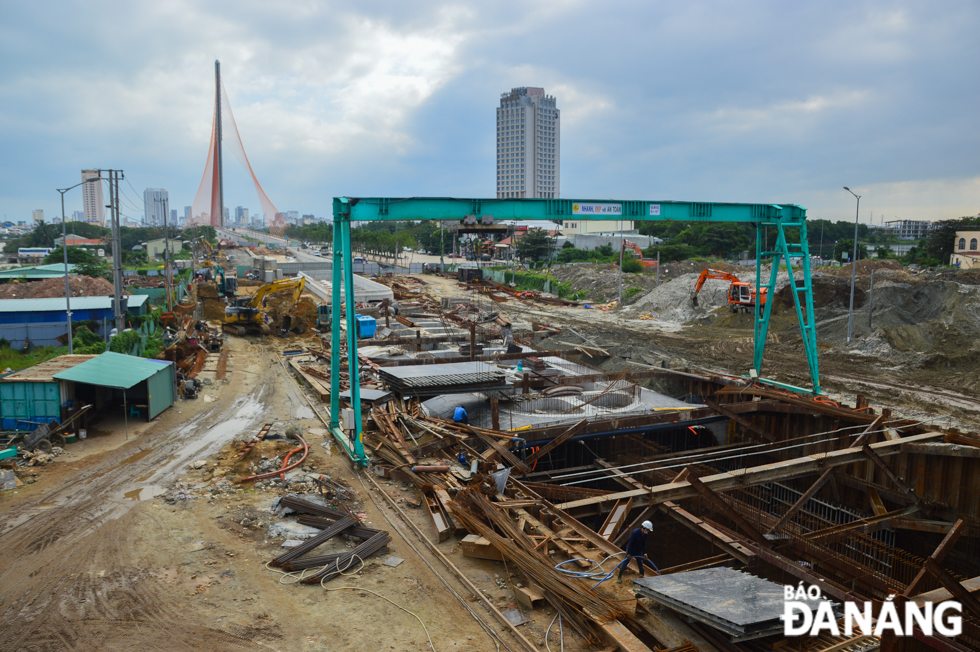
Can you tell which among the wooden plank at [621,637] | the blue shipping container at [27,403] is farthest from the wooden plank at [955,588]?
the blue shipping container at [27,403]

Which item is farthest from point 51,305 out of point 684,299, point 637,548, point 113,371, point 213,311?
point 684,299

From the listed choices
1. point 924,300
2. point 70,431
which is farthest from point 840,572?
point 924,300

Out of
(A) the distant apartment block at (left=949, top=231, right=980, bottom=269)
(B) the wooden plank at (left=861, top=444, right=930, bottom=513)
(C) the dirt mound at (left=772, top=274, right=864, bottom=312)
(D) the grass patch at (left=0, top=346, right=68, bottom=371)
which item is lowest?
(B) the wooden plank at (left=861, top=444, right=930, bottom=513)

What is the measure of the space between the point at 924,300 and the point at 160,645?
37.1 metres

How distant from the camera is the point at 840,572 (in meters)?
12.0

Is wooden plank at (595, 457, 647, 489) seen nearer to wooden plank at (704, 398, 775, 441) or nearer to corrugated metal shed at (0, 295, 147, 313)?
wooden plank at (704, 398, 775, 441)

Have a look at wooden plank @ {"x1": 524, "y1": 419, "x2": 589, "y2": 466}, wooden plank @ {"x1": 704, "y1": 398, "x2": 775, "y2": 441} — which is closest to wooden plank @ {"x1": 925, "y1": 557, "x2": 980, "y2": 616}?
wooden plank @ {"x1": 524, "y1": 419, "x2": 589, "y2": 466}

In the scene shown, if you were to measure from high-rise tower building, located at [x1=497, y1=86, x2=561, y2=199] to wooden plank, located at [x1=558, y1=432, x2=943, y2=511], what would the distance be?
17337 centimetres

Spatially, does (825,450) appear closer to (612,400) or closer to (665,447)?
(665,447)

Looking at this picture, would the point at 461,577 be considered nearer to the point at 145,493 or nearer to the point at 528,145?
the point at 145,493

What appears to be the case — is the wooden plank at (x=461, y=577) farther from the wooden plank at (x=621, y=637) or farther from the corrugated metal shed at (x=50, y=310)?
the corrugated metal shed at (x=50, y=310)

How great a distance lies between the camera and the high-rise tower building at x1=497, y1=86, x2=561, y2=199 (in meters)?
188

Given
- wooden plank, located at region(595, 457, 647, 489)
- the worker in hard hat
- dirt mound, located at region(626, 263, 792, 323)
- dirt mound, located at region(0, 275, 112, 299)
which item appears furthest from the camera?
dirt mound, located at region(626, 263, 792, 323)

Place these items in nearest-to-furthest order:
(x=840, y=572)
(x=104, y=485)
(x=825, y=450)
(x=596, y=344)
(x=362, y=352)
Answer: (x=840, y=572), (x=104, y=485), (x=825, y=450), (x=362, y=352), (x=596, y=344)
